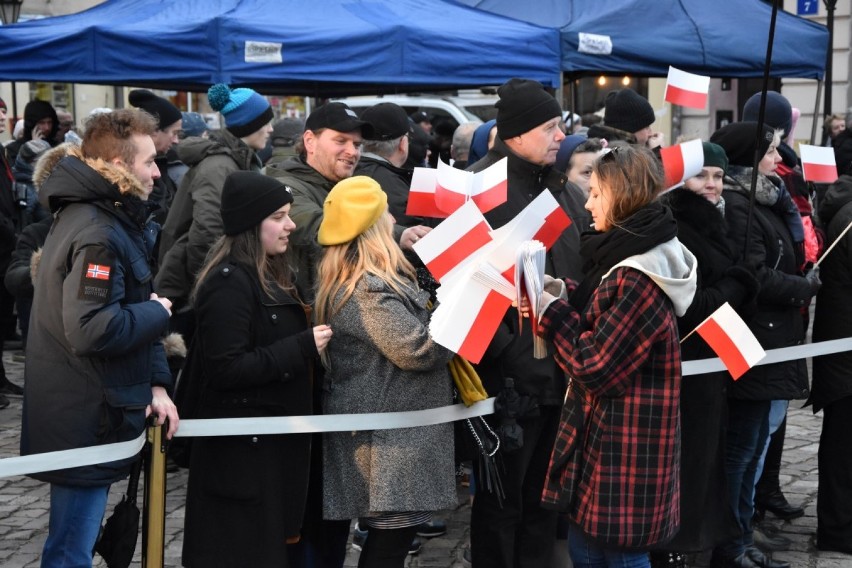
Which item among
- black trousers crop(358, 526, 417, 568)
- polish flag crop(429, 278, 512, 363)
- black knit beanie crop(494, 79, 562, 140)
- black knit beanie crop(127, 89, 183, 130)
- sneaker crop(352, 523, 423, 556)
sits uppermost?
black knit beanie crop(494, 79, 562, 140)

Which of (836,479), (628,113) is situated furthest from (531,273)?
(628,113)

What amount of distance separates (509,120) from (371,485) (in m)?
1.56

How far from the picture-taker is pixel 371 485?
3990mm

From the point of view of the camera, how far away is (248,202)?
13.2 feet

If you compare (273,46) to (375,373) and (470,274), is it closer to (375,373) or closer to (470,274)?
(375,373)

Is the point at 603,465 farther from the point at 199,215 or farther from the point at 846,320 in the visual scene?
the point at 199,215

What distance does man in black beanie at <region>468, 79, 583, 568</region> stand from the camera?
4.47 m

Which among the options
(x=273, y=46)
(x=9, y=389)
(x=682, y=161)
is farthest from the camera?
(x=9, y=389)

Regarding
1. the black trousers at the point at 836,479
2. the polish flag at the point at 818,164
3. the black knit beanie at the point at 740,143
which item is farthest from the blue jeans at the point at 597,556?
the polish flag at the point at 818,164

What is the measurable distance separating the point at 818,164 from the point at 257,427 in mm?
3294

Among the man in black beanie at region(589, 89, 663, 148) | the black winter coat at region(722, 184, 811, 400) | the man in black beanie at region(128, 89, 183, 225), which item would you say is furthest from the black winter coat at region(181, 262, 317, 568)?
the man in black beanie at region(589, 89, 663, 148)

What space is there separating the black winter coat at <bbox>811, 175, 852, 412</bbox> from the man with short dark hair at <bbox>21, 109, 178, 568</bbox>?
10.0ft

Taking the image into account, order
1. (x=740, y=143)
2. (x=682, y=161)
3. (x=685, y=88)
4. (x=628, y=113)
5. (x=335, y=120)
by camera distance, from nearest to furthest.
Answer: (x=682, y=161)
(x=335, y=120)
(x=740, y=143)
(x=685, y=88)
(x=628, y=113)

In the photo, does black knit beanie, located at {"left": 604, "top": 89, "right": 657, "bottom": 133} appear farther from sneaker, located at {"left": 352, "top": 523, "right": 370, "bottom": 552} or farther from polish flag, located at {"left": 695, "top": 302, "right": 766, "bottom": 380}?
polish flag, located at {"left": 695, "top": 302, "right": 766, "bottom": 380}
